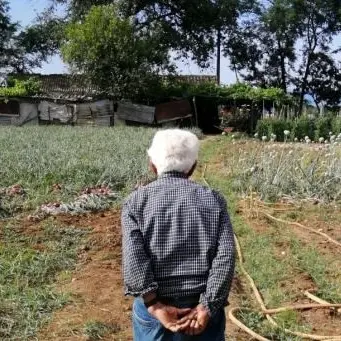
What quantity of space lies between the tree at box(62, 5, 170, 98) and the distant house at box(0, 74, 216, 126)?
0.57m

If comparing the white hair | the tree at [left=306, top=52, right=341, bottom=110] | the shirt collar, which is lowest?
the tree at [left=306, top=52, right=341, bottom=110]

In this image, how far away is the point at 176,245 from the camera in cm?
243

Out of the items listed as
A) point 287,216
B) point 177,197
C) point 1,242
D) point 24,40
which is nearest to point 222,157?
point 287,216

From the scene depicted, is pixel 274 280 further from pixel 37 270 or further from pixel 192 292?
pixel 192 292

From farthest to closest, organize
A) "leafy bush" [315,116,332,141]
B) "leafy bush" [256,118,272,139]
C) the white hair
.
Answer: "leafy bush" [315,116,332,141], "leafy bush" [256,118,272,139], the white hair

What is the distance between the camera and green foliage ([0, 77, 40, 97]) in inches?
921

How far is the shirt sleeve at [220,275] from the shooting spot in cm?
237

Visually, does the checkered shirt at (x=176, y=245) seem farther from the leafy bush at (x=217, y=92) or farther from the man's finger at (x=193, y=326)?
the leafy bush at (x=217, y=92)

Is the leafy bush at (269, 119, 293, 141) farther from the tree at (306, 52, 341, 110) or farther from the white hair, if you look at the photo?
the tree at (306, 52, 341, 110)

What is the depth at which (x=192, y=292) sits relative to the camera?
2.42 m

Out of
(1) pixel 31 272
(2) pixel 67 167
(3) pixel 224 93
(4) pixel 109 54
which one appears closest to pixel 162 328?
(1) pixel 31 272

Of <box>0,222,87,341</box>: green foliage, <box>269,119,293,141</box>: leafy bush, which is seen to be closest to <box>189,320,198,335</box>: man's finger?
<box>0,222,87,341</box>: green foliage

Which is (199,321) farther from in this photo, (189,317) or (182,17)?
(182,17)

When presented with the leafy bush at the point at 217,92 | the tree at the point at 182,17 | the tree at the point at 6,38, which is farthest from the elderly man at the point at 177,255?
the tree at the point at 6,38
